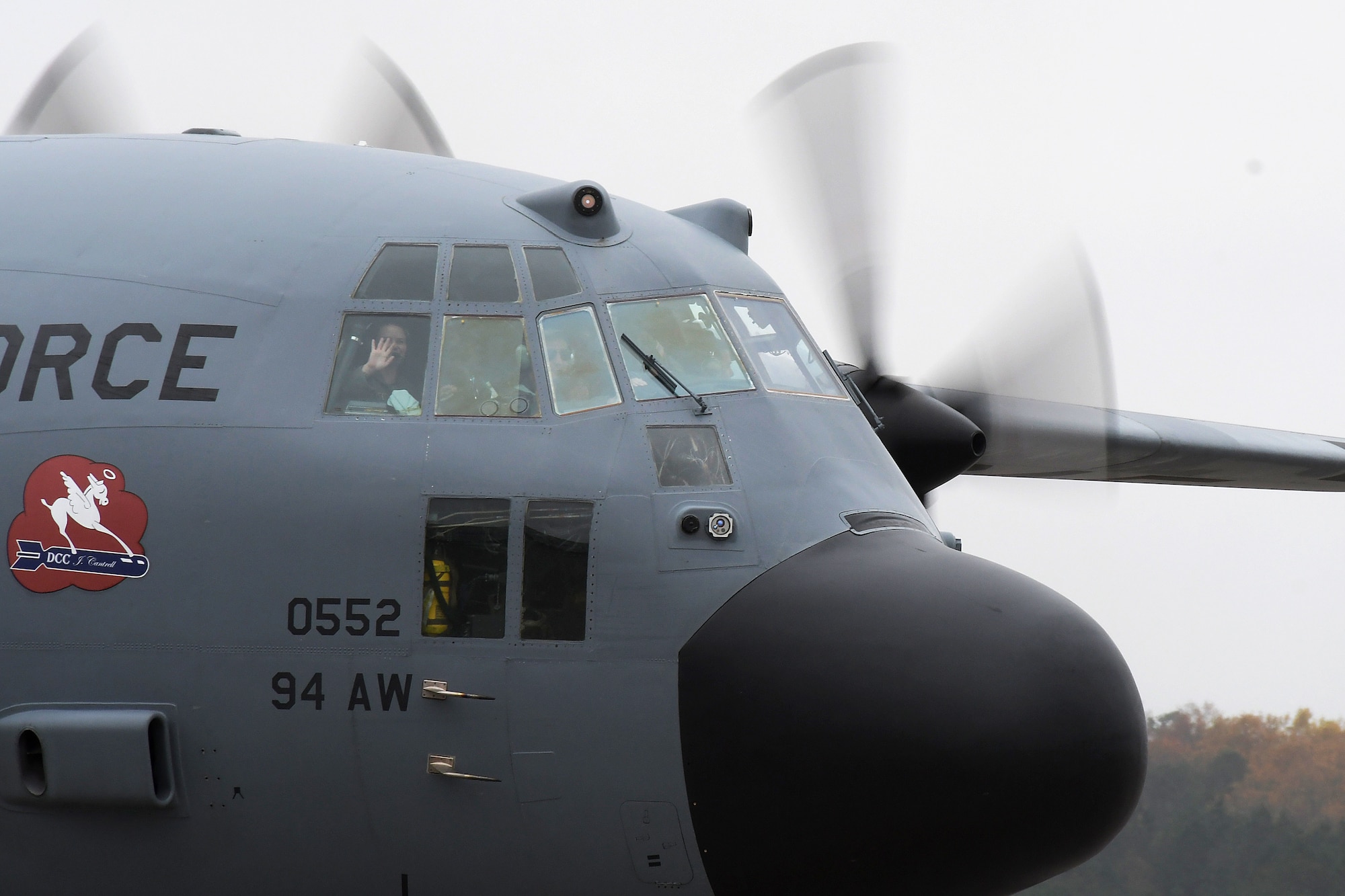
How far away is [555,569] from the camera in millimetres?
6008

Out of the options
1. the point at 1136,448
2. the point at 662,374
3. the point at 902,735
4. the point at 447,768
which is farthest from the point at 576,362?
the point at 1136,448

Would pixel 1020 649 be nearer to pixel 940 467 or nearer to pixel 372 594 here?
pixel 372 594

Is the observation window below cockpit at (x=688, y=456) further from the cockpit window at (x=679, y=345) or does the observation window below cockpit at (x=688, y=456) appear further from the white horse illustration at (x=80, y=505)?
the white horse illustration at (x=80, y=505)

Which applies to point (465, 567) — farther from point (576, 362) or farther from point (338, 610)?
point (576, 362)

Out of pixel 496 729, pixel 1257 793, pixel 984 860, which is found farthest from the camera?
pixel 1257 793

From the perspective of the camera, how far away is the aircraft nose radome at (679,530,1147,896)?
212 inches

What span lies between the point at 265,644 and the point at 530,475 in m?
1.34

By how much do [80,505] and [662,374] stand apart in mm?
2639

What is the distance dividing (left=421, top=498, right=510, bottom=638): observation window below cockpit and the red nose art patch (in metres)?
1.29

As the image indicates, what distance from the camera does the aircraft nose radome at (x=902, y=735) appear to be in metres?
5.38

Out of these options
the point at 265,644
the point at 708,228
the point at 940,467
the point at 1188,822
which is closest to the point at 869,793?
the point at 265,644

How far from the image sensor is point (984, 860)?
5.45m

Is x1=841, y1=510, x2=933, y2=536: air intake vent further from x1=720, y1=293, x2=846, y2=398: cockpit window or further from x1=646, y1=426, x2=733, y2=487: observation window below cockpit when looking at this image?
x1=720, y1=293, x2=846, y2=398: cockpit window

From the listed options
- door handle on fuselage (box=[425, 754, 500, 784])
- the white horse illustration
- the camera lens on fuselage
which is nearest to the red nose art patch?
the white horse illustration
